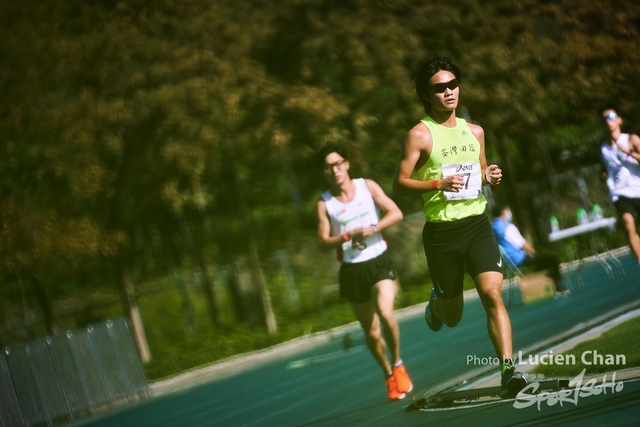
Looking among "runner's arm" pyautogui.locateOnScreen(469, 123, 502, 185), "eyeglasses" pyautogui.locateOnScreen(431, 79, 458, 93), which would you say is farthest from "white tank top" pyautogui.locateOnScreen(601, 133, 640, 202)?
"eyeglasses" pyautogui.locateOnScreen(431, 79, 458, 93)

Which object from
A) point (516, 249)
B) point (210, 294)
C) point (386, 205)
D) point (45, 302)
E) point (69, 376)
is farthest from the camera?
point (210, 294)

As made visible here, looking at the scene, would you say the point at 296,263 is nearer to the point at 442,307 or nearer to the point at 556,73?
the point at 556,73

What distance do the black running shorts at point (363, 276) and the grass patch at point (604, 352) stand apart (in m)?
1.49

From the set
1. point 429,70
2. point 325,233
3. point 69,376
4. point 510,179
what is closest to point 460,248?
point 429,70

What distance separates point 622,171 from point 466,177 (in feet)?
15.9

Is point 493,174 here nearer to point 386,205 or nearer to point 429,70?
point 429,70

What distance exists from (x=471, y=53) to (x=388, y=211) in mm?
13525

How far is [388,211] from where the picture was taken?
326 inches

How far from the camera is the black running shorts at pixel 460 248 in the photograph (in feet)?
20.8

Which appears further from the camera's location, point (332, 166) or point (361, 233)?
point (332, 166)

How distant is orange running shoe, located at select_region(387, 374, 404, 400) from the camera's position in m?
8.00

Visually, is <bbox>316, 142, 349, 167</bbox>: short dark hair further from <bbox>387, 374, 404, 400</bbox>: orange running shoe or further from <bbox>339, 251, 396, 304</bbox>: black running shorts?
<bbox>387, 374, 404, 400</bbox>: orange running shoe

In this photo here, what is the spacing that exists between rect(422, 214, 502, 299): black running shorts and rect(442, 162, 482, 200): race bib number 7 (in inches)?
7.4

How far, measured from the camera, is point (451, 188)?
20.2 feet
